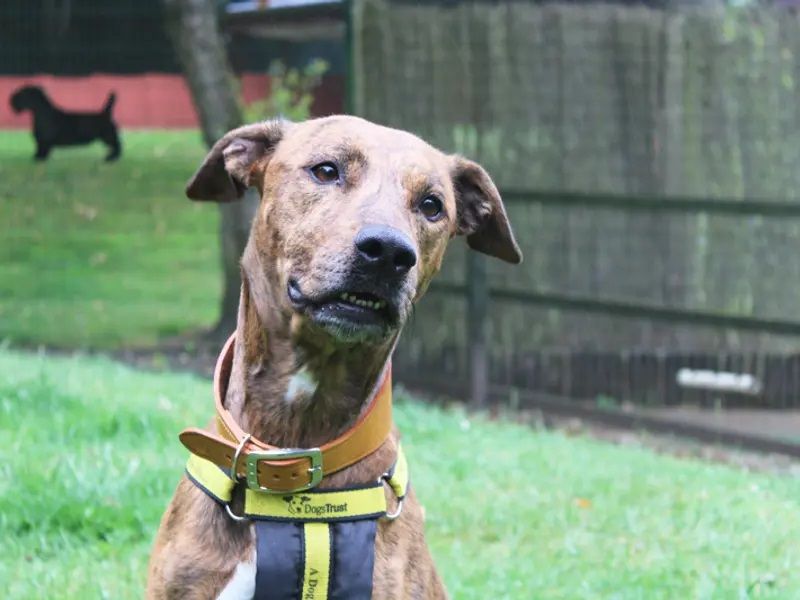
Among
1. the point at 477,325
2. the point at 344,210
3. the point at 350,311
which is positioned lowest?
the point at 477,325

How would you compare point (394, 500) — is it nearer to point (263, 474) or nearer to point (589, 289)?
point (263, 474)

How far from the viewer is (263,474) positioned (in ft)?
9.43

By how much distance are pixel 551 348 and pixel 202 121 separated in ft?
12.4

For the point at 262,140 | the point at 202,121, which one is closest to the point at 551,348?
the point at 202,121

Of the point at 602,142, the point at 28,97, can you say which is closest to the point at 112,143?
the point at 28,97

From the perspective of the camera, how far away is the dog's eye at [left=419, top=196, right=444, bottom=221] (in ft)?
10.6

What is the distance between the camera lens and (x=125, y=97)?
11.0m

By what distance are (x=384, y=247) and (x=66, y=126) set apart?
873 cm

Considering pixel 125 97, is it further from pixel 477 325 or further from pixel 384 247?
pixel 384 247

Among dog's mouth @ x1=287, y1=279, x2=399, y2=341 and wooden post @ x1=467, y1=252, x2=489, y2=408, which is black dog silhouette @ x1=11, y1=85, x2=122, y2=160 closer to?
wooden post @ x1=467, y1=252, x2=489, y2=408

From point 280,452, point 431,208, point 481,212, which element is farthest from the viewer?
point 481,212

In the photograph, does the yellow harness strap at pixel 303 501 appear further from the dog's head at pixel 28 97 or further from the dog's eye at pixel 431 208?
the dog's head at pixel 28 97

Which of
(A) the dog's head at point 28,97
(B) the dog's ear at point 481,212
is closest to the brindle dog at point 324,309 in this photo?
(B) the dog's ear at point 481,212

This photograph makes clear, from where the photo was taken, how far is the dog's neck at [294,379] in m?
3.03
